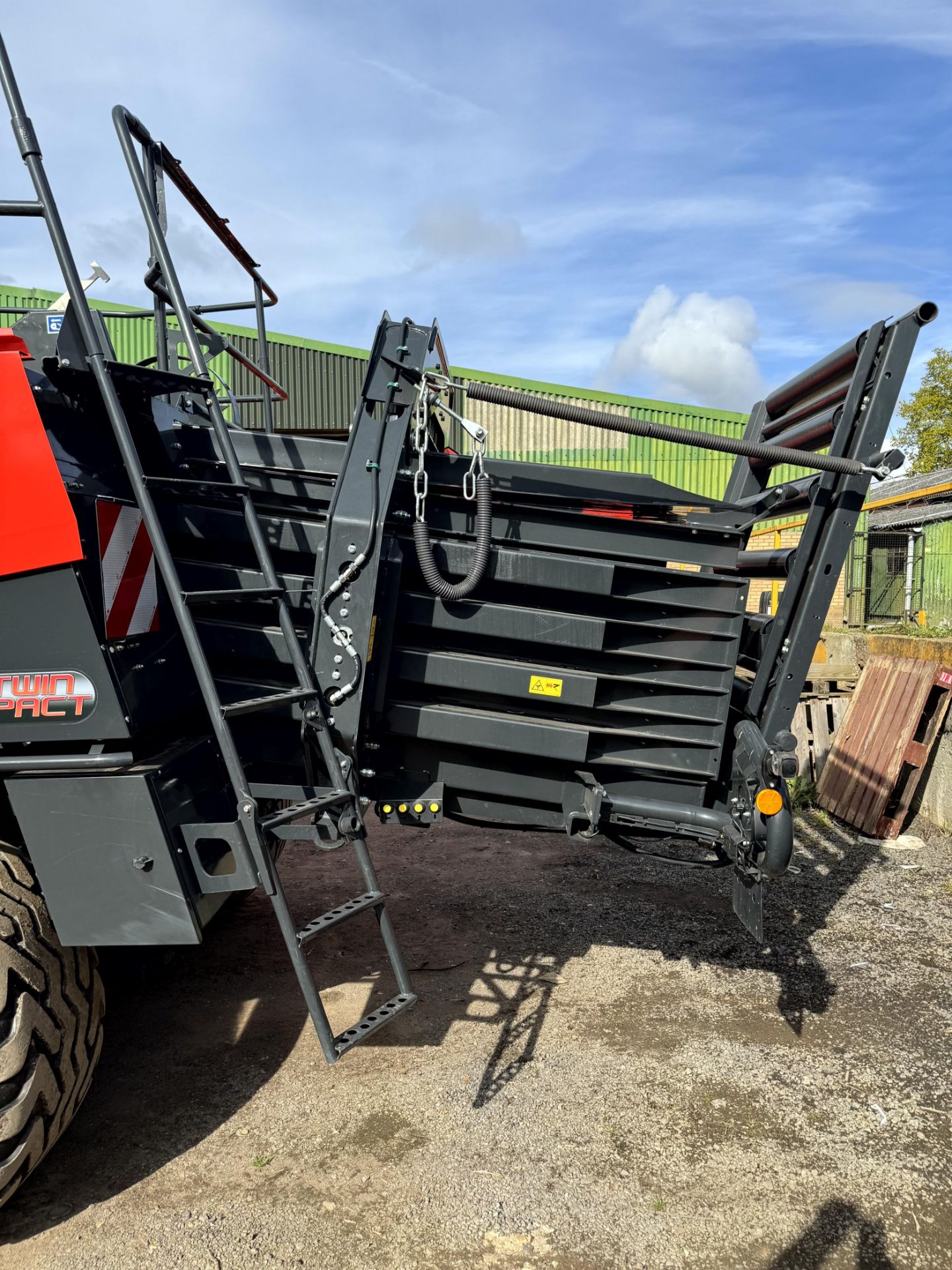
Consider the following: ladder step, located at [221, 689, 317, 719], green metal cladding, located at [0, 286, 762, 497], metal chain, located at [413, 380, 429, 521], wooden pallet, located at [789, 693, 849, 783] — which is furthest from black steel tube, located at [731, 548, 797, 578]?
green metal cladding, located at [0, 286, 762, 497]

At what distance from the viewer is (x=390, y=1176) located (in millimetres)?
2518

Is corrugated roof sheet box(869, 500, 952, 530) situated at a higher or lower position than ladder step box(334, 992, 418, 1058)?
lower

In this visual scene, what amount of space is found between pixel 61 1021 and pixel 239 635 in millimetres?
1169

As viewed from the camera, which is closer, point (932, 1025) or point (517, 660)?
point (517, 660)

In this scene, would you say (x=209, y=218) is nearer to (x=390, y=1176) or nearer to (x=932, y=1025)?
(x=390, y=1176)

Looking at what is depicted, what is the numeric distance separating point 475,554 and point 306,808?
93 cm

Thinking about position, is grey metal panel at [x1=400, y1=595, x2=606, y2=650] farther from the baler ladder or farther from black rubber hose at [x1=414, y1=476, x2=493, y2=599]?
the baler ladder

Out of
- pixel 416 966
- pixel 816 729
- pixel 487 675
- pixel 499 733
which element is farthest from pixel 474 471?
pixel 816 729

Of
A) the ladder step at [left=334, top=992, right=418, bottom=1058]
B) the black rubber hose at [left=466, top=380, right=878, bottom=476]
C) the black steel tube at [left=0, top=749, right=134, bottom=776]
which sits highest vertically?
the black rubber hose at [left=466, top=380, right=878, bottom=476]

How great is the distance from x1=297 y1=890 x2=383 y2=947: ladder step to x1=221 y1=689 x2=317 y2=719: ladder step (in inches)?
22.7

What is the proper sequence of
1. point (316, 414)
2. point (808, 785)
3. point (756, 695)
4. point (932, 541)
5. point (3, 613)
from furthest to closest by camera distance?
point (316, 414) < point (932, 541) < point (808, 785) < point (756, 695) < point (3, 613)

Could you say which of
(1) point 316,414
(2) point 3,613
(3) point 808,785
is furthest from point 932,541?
(2) point 3,613

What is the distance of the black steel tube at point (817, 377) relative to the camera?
2.98 meters

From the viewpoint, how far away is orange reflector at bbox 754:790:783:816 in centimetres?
273
